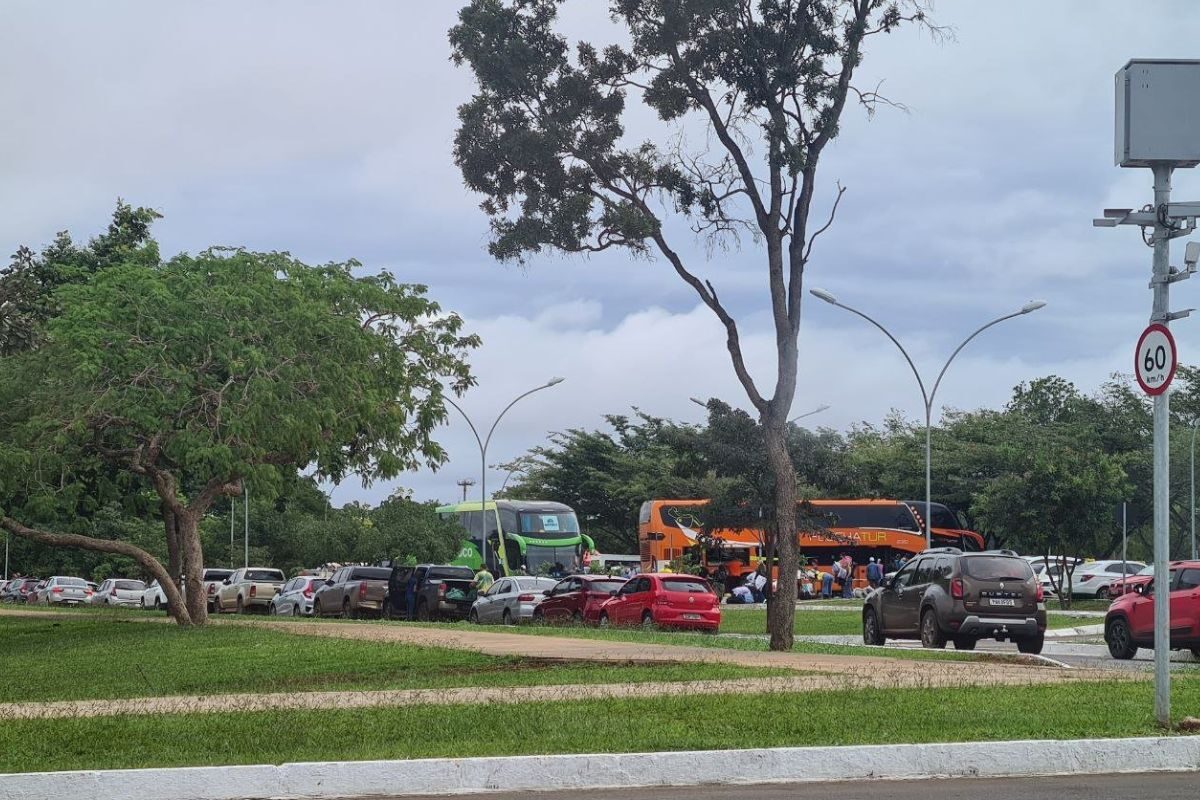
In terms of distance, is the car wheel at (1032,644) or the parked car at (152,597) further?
the parked car at (152,597)

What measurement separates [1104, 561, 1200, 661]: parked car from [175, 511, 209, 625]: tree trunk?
55.6 feet

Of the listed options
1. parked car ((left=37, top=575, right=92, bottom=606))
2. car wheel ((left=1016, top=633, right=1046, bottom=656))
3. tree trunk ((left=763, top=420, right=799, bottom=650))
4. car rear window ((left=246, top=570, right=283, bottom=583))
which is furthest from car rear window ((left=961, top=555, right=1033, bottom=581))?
parked car ((left=37, top=575, right=92, bottom=606))

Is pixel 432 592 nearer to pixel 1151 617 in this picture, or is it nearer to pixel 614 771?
pixel 1151 617

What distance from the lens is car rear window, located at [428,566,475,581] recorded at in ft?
131

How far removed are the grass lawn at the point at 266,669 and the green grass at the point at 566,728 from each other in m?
3.05

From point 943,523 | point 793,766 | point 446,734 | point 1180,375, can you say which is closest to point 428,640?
point 446,734

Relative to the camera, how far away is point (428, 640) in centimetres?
2353

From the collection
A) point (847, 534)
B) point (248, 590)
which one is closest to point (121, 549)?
point (248, 590)

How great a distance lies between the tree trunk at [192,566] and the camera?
Answer: 30.1 metres

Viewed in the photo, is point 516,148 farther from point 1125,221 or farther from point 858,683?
point 1125,221

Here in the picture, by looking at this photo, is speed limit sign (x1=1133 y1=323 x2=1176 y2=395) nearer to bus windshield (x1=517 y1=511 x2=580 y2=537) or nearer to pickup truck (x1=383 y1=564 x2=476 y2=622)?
pickup truck (x1=383 y1=564 x2=476 y2=622)

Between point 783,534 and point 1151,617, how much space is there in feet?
18.8

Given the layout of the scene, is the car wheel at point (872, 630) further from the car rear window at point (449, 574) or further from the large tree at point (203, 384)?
the car rear window at point (449, 574)

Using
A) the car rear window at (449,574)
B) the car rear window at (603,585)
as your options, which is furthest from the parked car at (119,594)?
the car rear window at (603,585)
